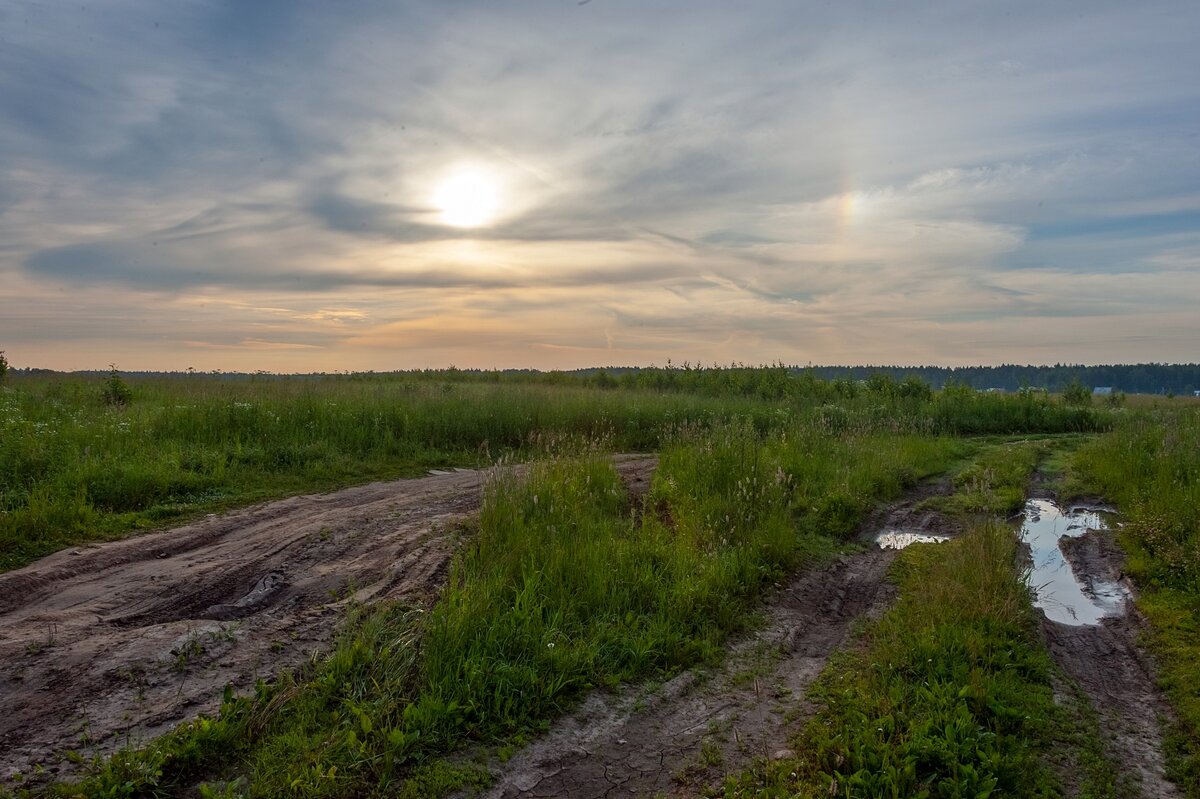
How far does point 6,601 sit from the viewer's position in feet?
17.6

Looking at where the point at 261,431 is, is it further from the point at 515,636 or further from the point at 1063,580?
the point at 1063,580

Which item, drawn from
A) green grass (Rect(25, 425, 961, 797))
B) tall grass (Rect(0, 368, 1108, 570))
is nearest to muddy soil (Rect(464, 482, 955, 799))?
green grass (Rect(25, 425, 961, 797))

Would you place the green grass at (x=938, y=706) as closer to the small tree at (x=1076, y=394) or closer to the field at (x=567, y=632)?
the field at (x=567, y=632)

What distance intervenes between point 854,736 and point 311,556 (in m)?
4.67

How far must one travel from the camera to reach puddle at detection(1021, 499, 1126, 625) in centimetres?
597

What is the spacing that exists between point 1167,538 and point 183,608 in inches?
346

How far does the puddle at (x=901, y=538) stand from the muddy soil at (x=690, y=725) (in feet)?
7.23

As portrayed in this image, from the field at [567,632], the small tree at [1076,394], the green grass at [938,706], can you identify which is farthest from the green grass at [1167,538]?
the small tree at [1076,394]

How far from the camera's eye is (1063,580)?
6793 mm

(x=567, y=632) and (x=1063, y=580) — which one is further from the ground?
(x=567, y=632)

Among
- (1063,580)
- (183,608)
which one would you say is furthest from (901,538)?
(183,608)

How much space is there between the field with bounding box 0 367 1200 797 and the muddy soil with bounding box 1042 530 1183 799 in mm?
28

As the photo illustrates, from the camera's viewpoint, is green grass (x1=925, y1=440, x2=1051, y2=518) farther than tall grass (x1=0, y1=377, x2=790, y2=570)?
Yes

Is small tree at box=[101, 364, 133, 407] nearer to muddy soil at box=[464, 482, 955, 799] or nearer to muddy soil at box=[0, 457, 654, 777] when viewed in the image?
muddy soil at box=[0, 457, 654, 777]
